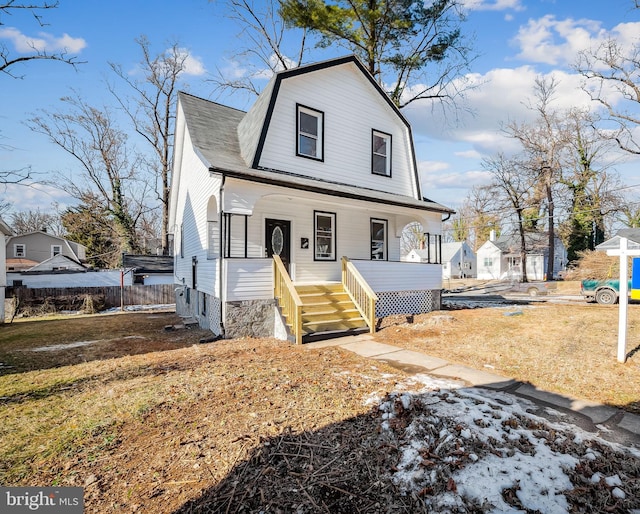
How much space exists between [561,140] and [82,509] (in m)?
35.5

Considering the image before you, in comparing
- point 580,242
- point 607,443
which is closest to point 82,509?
point 607,443

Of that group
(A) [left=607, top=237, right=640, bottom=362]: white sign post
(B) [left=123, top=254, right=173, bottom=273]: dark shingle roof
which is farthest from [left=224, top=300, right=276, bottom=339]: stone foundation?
(B) [left=123, top=254, right=173, bottom=273]: dark shingle roof

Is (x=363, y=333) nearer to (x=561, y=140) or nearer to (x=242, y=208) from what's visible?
(x=242, y=208)

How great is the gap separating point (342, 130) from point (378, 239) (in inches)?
164

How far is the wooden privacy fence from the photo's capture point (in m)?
15.8

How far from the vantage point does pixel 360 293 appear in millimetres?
8898

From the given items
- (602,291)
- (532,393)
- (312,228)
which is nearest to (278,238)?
(312,228)

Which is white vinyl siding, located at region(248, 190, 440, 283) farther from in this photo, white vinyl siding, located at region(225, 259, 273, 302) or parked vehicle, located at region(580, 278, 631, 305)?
parked vehicle, located at region(580, 278, 631, 305)

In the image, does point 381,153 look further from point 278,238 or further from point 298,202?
point 278,238

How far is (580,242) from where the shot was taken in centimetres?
3569

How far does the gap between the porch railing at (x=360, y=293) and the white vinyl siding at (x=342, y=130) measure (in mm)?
3297

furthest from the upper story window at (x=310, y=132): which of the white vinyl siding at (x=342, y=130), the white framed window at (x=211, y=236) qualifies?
the white framed window at (x=211, y=236)

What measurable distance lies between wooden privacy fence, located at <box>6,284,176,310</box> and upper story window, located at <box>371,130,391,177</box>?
14634 mm

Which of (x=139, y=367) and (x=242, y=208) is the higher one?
(x=242, y=208)
